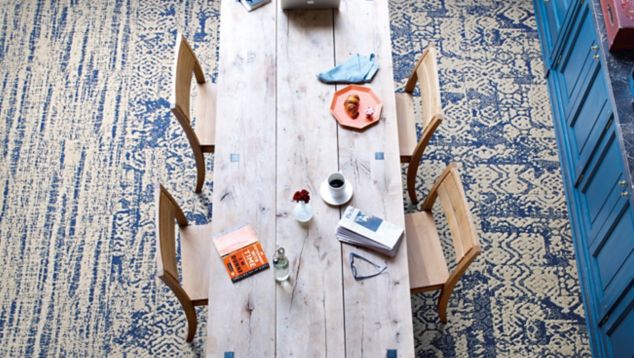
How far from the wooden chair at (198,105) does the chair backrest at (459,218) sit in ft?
3.91

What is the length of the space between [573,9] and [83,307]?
301cm

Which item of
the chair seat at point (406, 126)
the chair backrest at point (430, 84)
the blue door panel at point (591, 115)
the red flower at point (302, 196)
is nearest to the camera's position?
the red flower at point (302, 196)

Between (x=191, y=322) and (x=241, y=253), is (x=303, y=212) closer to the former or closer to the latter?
(x=241, y=253)

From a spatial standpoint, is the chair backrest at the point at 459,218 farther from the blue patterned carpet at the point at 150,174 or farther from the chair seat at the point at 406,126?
the blue patterned carpet at the point at 150,174

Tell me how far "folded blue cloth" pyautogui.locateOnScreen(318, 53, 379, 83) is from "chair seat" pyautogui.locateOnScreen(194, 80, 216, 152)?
2.12ft

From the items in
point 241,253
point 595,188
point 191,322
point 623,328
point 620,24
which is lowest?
point 191,322

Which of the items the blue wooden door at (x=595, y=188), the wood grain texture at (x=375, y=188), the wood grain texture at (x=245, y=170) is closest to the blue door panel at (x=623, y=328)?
A: the blue wooden door at (x=595, y=188)

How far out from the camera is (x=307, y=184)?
111 inches

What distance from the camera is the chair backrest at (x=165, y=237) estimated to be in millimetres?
2555

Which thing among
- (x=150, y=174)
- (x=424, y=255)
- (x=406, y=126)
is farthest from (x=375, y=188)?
(x=150, y=174)

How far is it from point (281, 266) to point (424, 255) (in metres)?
0.76

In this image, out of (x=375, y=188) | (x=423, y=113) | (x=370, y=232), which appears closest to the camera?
(x=370, y=232)

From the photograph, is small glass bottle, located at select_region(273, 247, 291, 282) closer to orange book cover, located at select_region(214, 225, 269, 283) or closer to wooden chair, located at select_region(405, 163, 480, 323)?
orange book cover, located at select_region(214, 225, 269, 283)

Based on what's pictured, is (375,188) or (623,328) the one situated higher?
(375,188)
